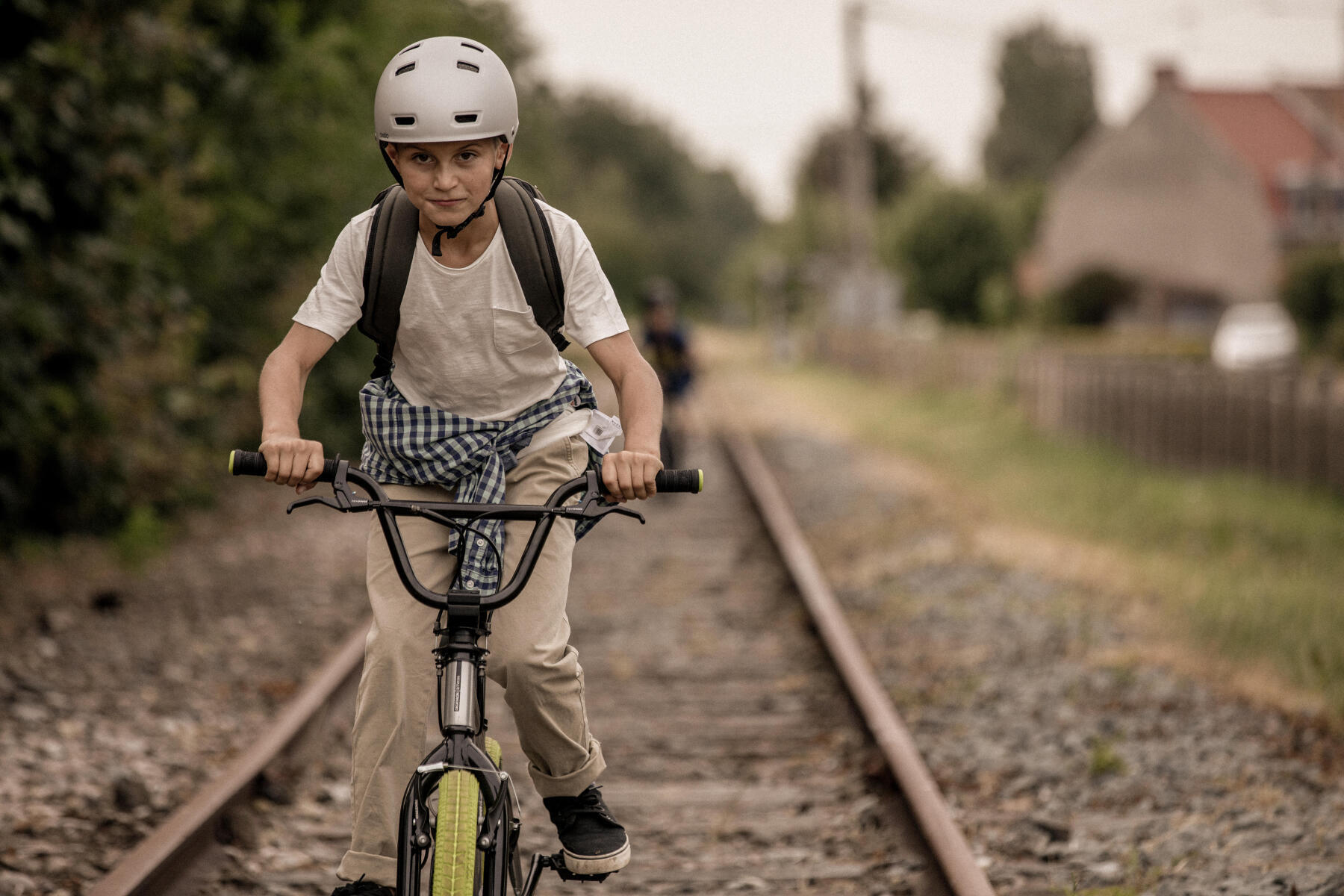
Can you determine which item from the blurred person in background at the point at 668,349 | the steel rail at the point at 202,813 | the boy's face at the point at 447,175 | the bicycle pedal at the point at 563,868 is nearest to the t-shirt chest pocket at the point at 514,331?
the boy's face at the point at 447,175

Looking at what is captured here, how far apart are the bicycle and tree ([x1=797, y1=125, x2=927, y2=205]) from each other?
2600 inches

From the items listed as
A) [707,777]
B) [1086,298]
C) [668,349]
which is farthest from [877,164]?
[707,777]

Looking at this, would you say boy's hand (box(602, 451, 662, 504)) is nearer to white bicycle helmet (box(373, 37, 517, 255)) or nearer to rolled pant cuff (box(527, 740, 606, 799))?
white bicycle helmet (box(373, 37, 517, 255))

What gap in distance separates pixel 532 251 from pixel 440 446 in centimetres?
45

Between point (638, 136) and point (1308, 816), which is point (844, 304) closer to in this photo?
point (1308, 816)

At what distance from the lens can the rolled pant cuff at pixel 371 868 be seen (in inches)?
112

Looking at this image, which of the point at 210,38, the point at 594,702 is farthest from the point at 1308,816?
the point at 210,38

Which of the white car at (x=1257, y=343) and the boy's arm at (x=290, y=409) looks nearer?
the boy's arm at (x=290, y=409)

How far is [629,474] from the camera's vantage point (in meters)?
2.63

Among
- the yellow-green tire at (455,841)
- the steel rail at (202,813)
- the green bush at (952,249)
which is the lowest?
the steel rail at (202,813)

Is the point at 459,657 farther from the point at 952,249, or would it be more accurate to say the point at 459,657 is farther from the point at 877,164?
the point at 877,164

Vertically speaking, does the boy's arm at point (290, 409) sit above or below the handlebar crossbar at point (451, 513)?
above

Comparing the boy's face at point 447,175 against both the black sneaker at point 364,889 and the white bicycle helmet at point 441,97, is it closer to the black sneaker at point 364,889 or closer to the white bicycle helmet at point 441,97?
the white bicycle helmet at point 441,97

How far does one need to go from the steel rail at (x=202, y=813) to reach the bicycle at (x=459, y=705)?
3.68ft
